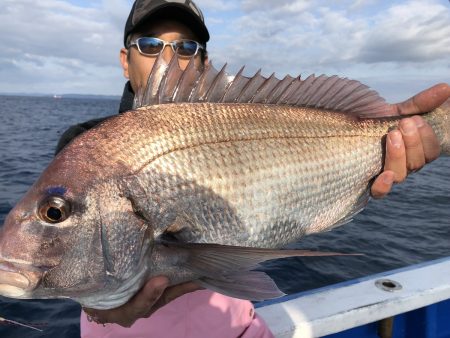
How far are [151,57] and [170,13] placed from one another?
17.2 inches

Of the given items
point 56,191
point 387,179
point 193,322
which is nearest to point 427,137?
point 387,179

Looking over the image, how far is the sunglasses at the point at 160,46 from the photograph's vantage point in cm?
300

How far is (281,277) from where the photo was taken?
6809 millimetres

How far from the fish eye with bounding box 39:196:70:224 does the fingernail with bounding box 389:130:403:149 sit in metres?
2.04

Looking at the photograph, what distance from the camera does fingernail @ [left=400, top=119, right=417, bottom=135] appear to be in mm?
2592

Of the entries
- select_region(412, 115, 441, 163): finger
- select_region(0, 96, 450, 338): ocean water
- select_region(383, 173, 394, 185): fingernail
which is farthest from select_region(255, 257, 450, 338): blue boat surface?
select_region(0, 96, 450, 338): ocean water

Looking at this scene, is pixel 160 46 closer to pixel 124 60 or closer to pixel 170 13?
pixel 170 13

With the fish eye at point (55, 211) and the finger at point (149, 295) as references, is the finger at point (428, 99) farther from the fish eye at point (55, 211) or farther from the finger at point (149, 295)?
the fish eye at point (55, 211)

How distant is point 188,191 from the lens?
186 cm

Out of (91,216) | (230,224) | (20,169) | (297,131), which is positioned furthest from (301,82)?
(20,169)

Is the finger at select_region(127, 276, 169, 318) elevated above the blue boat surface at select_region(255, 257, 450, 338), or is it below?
above

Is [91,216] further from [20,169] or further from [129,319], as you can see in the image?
[20,169]

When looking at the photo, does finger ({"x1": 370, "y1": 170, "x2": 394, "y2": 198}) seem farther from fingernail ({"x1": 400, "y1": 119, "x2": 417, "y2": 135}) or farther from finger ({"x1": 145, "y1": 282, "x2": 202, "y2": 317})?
finger ({"x1": 145, "y1": 282, "x2": 202, "y2": 317})

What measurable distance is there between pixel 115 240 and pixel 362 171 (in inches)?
65.6
